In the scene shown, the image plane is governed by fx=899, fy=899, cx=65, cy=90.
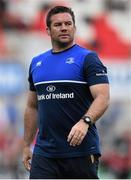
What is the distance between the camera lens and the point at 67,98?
315 inches

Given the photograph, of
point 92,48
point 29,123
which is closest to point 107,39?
point 92,48

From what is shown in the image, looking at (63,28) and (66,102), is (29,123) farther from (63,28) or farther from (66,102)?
(63,28)

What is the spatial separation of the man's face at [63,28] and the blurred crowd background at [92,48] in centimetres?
1294

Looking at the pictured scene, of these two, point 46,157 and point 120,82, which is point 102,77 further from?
point 120,82

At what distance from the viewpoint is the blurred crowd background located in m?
22.6

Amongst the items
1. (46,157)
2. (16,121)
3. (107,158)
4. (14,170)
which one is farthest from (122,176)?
(46,157)

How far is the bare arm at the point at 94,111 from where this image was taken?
755 centimetres

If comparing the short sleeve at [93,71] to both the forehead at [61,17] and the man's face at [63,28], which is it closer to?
the man's face at [63,28]

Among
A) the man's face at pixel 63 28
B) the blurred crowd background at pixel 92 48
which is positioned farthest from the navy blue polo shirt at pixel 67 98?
the blurred crowd background at pixel 92 48

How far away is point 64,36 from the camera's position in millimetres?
8125

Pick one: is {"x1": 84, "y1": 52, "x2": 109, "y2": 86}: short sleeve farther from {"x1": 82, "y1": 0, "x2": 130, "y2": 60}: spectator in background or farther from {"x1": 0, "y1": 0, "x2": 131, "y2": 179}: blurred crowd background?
{"x1": 82, "y1": 0, "x2": 130, "y2": 60}: spectator in background

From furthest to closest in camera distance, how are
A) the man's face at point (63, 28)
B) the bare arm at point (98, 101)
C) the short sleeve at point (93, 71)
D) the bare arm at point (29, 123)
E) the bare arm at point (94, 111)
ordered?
the bare arm at point (29, 123), the man's face at point (63, 28), the short sleeve at point (93, 71), the bare arm at point (98, 101), the bare arm at point (94, 111)

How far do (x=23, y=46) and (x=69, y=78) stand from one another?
56.0ft

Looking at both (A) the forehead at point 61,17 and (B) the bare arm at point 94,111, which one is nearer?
(B) the bare arm at point 94,111
